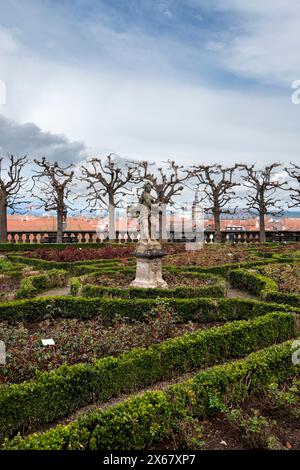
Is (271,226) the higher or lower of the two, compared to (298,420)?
higher

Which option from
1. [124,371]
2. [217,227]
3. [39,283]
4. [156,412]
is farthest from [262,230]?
[156,412]

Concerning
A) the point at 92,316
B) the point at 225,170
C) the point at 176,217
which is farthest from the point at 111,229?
the point at 92,316

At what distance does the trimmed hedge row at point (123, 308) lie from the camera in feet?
29.6

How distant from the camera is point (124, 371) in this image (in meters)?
5.78

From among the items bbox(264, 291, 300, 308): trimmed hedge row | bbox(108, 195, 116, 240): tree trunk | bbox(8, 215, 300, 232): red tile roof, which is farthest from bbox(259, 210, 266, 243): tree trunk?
bbox(264, 291, 300, 308): trimmed hedge row

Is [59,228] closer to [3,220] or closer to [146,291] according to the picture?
[3,220]

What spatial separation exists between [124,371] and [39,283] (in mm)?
7445

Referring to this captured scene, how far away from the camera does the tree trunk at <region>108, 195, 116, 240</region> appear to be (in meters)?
28.5

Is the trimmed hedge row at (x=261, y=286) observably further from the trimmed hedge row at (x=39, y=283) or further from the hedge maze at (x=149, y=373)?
the trimmed hedge row at (x=39, y=283)

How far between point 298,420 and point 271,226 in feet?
107

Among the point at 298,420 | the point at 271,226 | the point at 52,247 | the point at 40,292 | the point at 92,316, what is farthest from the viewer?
the point at 271,226

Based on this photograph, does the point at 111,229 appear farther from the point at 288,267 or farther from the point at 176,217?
the point at 288,267

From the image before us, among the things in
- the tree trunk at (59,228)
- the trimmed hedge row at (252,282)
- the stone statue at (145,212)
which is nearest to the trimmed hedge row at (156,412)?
the trimmed hedge row at (252,282)
